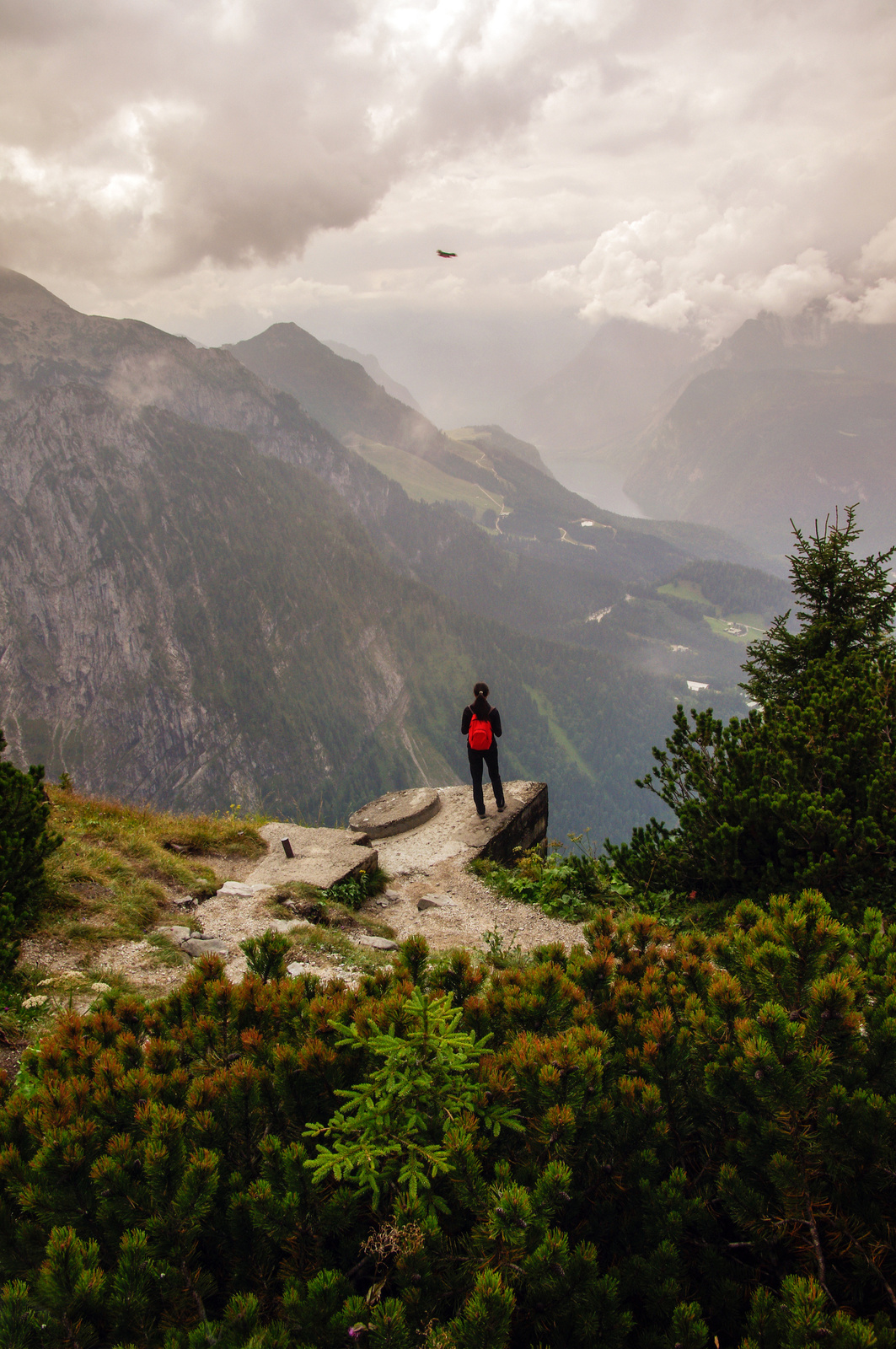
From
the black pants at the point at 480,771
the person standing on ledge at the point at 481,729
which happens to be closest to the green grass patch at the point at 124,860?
the black pants at the point at 480,771

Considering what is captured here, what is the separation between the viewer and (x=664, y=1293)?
194 centimetres

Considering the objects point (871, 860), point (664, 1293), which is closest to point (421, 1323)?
point (664, 1293)

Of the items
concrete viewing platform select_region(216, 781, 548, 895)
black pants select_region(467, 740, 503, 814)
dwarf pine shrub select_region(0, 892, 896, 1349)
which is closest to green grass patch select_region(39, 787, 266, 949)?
concrete viewing platform select_region(216, 781, 548, 895)

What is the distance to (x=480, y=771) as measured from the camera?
13.0m

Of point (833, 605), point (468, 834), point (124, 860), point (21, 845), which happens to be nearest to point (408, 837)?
point (468, 834)

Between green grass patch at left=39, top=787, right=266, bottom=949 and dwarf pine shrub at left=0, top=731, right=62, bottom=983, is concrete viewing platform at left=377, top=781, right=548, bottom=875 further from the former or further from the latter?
dwarf pine shrub at left=0, top=731, right=62, bottom=983

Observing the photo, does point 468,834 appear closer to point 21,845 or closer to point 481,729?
point 481,729

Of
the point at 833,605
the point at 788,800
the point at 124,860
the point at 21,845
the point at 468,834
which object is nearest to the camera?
the point at 21,845

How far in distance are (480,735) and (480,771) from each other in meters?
1.30

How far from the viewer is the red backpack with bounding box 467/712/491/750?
1196 cm

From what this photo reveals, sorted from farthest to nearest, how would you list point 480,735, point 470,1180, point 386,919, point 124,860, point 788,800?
point 480,735 → point 386,919 → point 124,860 → point 788,800 → point 470,1180

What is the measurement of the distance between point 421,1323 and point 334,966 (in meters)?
5.47

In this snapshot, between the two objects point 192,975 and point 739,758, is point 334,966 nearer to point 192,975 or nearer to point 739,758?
point 192,975

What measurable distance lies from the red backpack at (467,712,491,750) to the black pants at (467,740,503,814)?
4.1 inches
